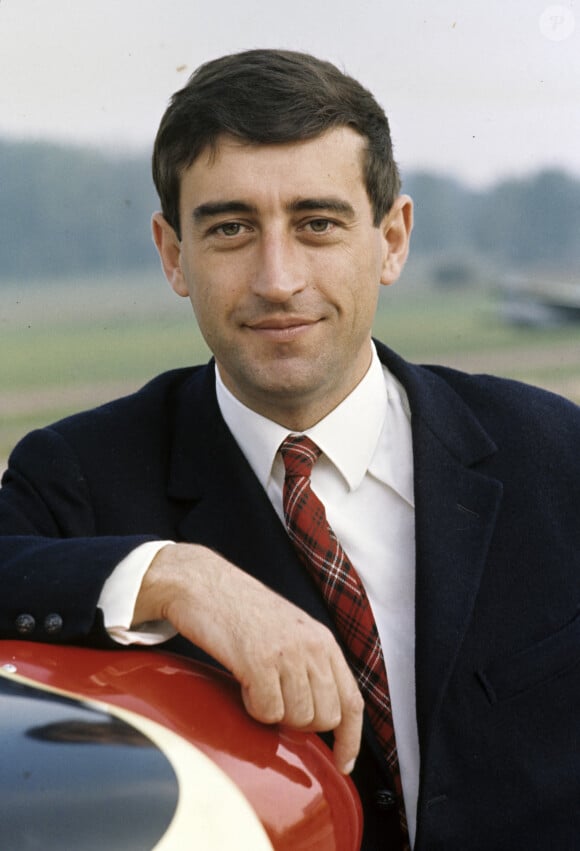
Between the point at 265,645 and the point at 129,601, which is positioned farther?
the point at 129,601

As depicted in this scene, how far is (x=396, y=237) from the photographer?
5.83 feet

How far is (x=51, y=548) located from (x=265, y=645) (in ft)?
1.09

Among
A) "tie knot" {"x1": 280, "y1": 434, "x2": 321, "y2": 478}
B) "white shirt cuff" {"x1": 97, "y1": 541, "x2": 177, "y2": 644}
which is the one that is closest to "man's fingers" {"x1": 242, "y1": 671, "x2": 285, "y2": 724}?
"white shirt cuff" {"x1": 97, "y1": 541, "x2": 177, "y2": 644}

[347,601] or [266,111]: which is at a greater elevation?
[266,111]

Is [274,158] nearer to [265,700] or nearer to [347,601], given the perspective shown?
[347,601]

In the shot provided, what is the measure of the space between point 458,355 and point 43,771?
1.25 m

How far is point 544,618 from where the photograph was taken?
1.53 meters

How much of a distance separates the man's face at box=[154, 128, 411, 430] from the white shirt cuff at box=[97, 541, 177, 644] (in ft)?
1.27

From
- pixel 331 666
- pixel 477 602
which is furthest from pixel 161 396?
pixel 331 666

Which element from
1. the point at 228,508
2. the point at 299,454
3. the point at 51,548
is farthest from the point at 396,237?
the point at 51,548

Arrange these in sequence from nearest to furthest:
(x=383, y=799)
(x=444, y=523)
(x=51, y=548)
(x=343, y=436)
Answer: (x=51, y=548) → (x=383, y=799) → (x=444, y=523) → (x=343, y=436)

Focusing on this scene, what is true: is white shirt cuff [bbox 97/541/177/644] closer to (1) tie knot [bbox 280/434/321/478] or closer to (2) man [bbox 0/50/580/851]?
(2) man [bbox 0/50/580/851]

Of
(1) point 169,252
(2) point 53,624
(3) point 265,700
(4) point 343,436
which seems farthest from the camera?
(1) point 169,252

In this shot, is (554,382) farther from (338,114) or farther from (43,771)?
(43,771)
